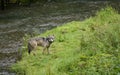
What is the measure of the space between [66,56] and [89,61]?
2.11m

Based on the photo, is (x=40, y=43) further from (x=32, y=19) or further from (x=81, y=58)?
(x=32, y=19)

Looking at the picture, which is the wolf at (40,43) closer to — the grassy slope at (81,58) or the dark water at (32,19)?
the grassy slope at (81,58)

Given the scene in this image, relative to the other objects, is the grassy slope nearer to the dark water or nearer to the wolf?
the wolf

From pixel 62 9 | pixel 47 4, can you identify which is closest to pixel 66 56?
pixel 62 9

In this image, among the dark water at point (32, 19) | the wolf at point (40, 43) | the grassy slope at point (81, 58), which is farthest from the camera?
the dark water at point (32, 19)

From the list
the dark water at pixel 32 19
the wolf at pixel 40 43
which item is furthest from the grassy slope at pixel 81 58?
the dark water at pixel 32 19

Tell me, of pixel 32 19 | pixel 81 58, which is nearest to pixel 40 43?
pixel 81 58

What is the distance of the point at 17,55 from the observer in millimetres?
15180

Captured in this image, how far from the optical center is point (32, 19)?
85.0 ft

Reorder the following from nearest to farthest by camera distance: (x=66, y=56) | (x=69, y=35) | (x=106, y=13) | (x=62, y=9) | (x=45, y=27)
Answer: (x=66, y=56)
(x=69, y=35)
(x=106, y=13)
(x=45, y=27)
(x=62, y=9)

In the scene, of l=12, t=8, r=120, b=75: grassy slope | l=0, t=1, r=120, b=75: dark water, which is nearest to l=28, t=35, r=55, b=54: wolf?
l=12, t=8, r=120, b=75: grassy slope

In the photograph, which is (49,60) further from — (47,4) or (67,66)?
(47,4)

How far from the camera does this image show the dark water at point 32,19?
16.3 meters

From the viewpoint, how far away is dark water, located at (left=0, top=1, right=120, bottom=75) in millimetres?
16266
